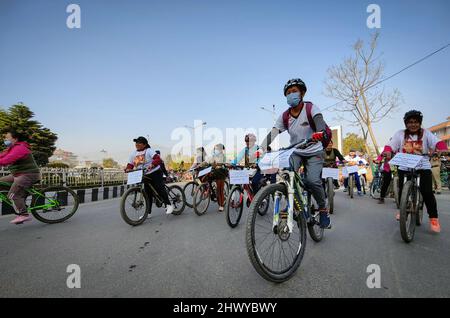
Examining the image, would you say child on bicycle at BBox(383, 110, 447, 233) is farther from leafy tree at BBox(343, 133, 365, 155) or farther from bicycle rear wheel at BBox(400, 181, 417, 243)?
leafy tree at BBox(343, 133, 365, 155)

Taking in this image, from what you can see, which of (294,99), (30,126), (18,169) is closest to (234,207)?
(294,99)

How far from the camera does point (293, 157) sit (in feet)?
9.21

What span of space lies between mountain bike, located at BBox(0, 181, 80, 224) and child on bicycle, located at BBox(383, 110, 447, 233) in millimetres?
6265

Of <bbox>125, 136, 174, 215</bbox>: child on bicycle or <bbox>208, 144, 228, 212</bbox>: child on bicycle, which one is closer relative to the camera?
<bbox>125, 136, 174, 215</bbox>: child on bicycle

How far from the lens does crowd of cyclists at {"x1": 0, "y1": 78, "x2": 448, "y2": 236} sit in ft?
9.68

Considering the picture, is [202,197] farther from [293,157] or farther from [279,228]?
[279,228]

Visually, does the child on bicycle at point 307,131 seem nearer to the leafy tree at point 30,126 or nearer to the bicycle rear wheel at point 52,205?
the bicycle rear wheel at point 52,205

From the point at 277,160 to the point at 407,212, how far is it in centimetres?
208

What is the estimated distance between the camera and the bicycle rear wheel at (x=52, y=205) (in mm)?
4703

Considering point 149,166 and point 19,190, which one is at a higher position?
point 149,166

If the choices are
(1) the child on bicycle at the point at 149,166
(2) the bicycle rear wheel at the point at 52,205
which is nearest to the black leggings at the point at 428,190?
(1) the child on bicycle at the point at 149,166

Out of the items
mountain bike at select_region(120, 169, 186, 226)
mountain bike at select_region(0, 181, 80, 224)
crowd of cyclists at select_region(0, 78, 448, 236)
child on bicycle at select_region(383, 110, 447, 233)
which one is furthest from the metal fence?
child on bicycle at select_region(383, 110, 447, 233)
